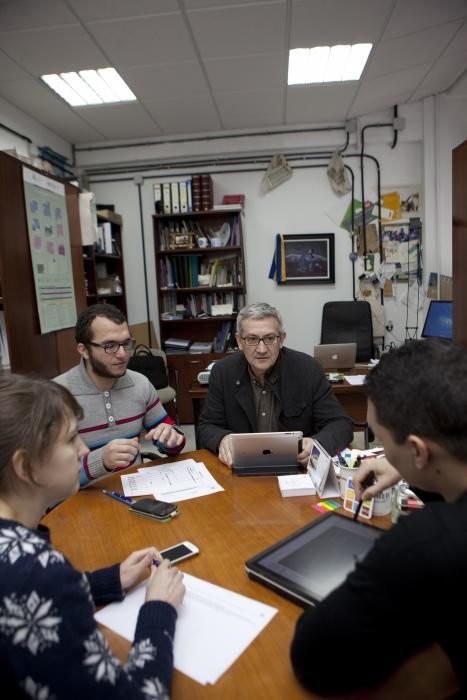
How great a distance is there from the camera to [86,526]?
1294 mm

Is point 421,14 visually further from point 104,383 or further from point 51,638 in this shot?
point 51,638

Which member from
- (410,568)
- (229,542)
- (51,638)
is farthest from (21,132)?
(410,568)

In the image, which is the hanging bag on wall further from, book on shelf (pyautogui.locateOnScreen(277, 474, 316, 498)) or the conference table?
book on shelf (pyautogui.locateOnScreen(277, 474, 316, 498))

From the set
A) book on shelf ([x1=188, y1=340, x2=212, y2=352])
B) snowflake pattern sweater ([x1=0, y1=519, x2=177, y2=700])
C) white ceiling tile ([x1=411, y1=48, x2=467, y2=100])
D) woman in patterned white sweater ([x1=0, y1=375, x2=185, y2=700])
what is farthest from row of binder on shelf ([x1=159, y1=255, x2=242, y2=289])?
snowflake pattern sweater ([x1=0, y1=519, x2=177, y2=700])

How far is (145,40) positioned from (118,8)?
0.37m

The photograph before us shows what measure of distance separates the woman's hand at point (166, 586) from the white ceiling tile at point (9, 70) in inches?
140

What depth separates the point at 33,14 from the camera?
2.65 meters

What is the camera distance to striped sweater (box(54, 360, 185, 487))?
192 cm

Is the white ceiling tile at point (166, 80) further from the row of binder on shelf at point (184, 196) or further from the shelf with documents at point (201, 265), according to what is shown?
the shelf with documents at point (201, 265)

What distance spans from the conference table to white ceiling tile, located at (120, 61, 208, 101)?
309cm

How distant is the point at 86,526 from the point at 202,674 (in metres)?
0.65

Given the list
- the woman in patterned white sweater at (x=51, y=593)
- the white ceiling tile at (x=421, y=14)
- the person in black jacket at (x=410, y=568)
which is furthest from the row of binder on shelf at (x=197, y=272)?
the person in black jacket at (x=410, y=568)

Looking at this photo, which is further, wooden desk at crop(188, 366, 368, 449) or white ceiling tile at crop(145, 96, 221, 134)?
white ceiling tile at crop(145, 96, 221, 134)

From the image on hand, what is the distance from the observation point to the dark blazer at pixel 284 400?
6.51 feet
